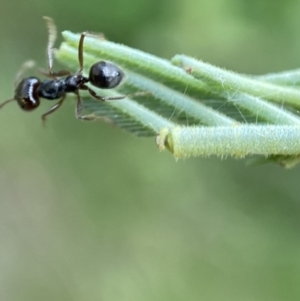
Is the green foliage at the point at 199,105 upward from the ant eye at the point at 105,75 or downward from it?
downward

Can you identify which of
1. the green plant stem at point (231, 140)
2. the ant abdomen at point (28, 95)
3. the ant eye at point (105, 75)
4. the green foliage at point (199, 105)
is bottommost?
the green plant stem at point (231, 140)

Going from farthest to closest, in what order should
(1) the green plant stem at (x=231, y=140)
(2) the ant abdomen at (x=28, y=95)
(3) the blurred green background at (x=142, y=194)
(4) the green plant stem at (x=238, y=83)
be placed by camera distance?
(3) the blurred green background at (x=142, y=194) < (2) the ant abdomen at (x=28, y=95) < (4) the green plant stem at (x=238, y=83) < (1) the green plant stem at (x=231, y=140)

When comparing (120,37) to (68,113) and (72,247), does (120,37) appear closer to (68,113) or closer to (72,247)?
(68,113)

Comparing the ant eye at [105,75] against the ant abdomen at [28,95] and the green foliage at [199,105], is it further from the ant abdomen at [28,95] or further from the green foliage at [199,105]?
the ant abdomen at [28,95]

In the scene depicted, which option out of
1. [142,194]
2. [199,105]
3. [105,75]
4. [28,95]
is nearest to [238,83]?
[199,105]

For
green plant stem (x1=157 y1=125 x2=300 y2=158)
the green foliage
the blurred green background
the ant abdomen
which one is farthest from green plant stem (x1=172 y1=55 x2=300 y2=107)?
the blurred green background

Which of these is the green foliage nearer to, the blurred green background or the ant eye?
the ant eye

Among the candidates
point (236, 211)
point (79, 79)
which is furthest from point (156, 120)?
point (236, 211)

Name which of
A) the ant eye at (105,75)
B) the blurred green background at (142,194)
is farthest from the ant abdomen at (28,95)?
the blurred green background at (142,194)

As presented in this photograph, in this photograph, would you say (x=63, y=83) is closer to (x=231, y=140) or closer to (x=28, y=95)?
(x=28, y=95)
